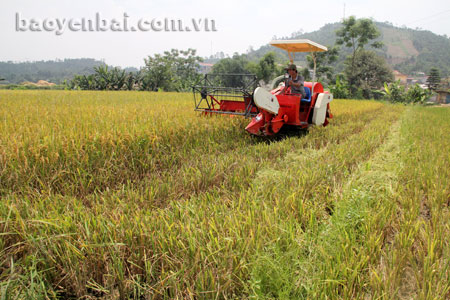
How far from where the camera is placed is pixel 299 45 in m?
5.96

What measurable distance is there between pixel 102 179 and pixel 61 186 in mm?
417

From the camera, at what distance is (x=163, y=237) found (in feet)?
5.32

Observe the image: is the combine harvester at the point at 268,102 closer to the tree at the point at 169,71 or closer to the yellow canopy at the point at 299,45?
the yellow canopy at the point at 299,45

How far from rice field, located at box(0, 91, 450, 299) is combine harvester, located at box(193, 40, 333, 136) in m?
1.41

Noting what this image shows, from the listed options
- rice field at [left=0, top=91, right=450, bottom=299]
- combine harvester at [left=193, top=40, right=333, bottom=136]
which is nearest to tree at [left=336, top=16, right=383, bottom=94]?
combine harvester at [left=193, top=40, right=333, bottom=136]

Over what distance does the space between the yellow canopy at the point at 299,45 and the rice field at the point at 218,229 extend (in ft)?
9.54

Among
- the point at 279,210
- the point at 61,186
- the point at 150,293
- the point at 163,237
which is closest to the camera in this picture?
the point at 150,293

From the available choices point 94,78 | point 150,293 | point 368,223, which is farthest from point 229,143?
point 94,78

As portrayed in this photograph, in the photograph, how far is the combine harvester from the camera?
477 centimetres

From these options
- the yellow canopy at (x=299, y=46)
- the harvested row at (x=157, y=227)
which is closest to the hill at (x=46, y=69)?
the yellow canopy at (x=299, y=46)

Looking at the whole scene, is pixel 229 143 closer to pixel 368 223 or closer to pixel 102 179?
pixel 102 179

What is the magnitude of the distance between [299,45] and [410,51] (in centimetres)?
20364

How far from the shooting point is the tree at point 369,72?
1375 inches

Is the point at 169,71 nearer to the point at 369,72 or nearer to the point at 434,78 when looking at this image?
the point at 369,72
